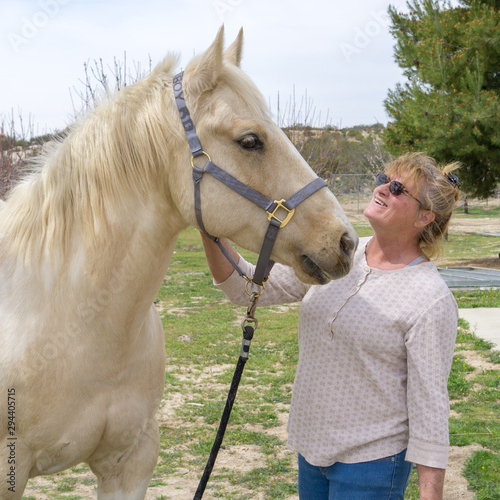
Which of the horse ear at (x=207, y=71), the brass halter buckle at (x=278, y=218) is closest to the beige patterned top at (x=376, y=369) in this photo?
the brass halter buckle at (x=278, y=218)

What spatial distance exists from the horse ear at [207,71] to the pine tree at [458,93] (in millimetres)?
10524

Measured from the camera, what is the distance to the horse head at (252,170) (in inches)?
69.6

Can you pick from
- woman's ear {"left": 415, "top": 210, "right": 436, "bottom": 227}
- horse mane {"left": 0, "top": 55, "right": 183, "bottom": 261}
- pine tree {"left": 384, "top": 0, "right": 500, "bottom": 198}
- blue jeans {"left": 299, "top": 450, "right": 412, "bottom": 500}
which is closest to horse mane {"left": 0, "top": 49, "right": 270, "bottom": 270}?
horse mane {"left": 0, "top": 55, "right": 183, "bottom": 261}

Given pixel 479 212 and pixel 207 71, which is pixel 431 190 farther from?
pixel 479 212

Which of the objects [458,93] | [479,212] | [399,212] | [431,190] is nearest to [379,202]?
[399,212]

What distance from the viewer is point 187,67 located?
1.87 m

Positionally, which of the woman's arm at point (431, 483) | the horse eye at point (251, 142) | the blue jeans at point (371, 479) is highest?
the horse eye at point (251, 142)

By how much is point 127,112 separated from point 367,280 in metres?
1.10

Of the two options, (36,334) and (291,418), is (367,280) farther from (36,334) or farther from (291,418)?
(36,334)

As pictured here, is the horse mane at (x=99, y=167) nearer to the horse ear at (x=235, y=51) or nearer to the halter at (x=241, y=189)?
the halter at (x=241, y=189)

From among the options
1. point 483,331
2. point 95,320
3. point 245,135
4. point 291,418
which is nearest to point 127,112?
point 245,135

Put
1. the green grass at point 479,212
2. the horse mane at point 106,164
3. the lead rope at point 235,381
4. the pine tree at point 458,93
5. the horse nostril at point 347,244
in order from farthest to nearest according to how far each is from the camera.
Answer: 1. the green grass at point 479,212
2. the pine tree at point 458,93
3. the lead rope at point 235,381
4. the horse mane at point 106,164
5. the horse nostril at point 347,244

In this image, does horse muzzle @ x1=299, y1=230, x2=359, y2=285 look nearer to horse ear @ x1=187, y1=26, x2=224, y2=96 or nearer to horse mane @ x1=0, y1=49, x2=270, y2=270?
horse mane @ x1=0, y1=49, x2=270, y2=270

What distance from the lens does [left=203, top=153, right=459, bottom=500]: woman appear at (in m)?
1.86
